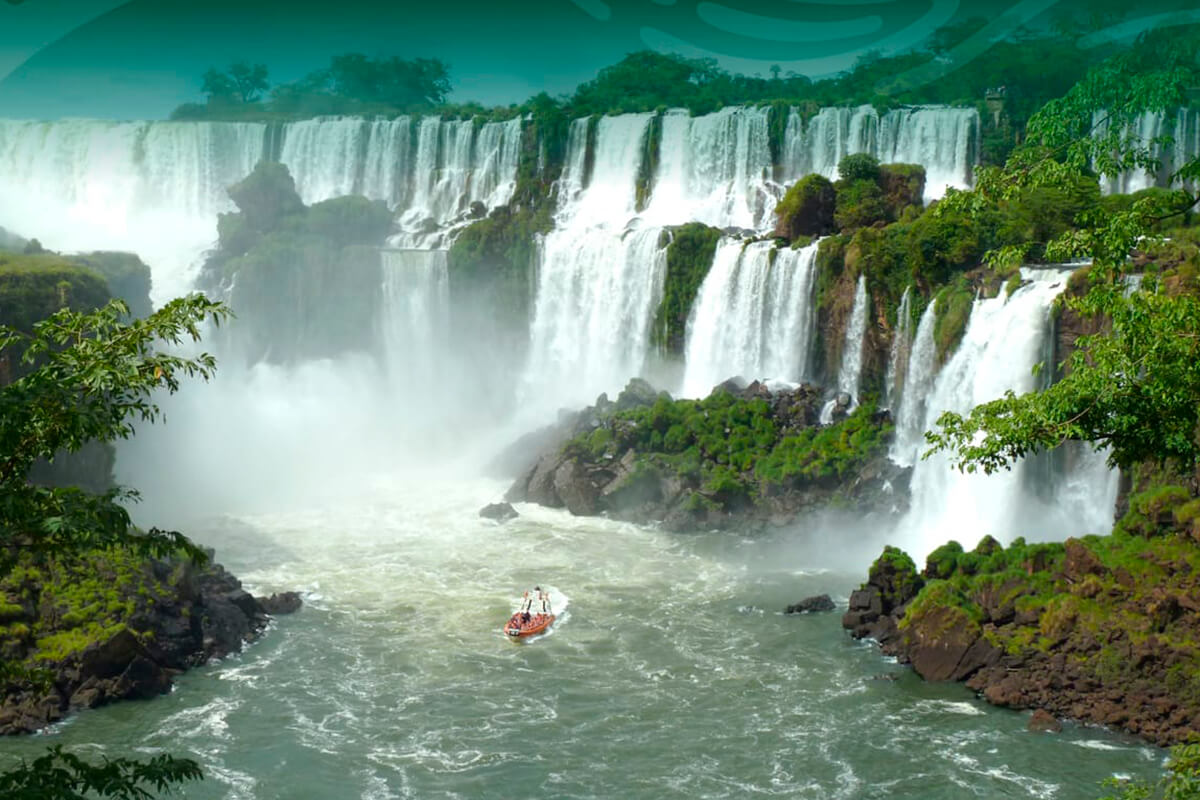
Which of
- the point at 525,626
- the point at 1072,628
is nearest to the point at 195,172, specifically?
the point at 525,626

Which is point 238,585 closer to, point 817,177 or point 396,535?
point 396,535

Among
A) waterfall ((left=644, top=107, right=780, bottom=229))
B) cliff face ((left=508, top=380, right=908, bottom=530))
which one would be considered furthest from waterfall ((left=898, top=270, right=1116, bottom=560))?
waterfall ((left=644, top=107, right=780, bottom=229))

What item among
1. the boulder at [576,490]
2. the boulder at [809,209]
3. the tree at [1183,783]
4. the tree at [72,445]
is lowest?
the boulder at [576,490]

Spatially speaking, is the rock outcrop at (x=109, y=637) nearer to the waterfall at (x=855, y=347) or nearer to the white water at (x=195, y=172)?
the waterfall at (x=855, y=347)

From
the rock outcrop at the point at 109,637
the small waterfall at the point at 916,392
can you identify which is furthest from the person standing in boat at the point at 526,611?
the small waterfall at the point at 916,392

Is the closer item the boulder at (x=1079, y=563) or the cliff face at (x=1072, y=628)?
the cliff face at (x=1072, y=628)

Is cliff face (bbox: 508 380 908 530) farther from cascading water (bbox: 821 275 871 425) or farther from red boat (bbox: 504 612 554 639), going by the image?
red boat (bbox: 504 612 554 639)

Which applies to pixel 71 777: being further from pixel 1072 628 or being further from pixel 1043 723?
pixel 1072 628

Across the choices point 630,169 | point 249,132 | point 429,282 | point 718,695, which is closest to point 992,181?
point 718,695
